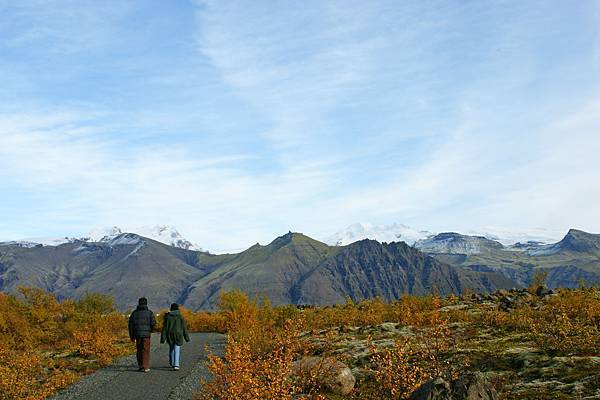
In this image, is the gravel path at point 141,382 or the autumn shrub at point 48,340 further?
the autumn shrub at point 48,340

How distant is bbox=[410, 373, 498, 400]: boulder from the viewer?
8.77 metres

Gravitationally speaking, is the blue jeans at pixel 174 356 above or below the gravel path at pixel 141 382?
above

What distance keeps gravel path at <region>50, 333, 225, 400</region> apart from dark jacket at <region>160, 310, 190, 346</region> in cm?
121

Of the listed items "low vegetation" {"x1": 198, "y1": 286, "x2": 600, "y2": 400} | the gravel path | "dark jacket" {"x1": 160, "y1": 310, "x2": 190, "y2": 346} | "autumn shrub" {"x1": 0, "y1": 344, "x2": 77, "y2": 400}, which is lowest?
the gravel path

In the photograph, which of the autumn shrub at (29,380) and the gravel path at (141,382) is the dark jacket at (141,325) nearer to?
the gravel path at (141,382)

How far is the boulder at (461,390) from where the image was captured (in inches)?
345

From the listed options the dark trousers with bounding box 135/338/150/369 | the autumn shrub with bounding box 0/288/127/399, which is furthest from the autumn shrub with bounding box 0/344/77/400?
the dark trousers with bounding box 135/338/150/369

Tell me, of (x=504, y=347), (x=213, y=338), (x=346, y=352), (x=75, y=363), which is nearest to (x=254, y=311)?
(x=213, y=338)

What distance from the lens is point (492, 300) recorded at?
34.2 meters

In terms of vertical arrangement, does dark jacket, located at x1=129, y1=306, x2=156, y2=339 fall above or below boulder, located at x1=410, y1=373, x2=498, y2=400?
above

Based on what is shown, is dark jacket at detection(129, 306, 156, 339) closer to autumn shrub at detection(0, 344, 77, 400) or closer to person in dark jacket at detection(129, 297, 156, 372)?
person in dark jacket at detection(129, 297, 156, 372)

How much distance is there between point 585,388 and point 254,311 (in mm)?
29354

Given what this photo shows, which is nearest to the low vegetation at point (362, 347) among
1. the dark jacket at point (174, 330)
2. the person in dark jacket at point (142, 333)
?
the dark jacket at point (174, 330)

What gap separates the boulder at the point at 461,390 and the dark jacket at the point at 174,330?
44.0ft
